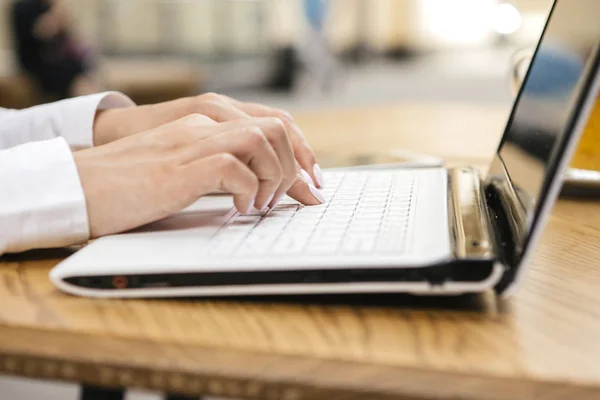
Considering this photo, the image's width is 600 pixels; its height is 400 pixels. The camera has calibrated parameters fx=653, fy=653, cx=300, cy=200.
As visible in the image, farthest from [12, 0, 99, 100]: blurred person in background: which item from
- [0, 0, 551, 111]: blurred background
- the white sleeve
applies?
the white sleeve

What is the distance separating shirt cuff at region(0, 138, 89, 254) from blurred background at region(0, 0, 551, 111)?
4564 millimetres

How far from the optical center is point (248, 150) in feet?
1.60

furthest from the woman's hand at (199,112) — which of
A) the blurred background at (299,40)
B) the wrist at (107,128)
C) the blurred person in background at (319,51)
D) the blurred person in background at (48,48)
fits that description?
the blurred person in background at (319,51)

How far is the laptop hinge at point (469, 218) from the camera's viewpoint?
39 cm

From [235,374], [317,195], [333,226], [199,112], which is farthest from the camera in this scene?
[199,112]

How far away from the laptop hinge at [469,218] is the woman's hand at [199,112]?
0.14 metres

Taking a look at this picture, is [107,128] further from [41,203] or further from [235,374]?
Answer: [235,374]

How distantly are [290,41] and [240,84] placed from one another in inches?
20.9

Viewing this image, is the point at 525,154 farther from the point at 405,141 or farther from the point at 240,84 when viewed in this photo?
the point at 240,84

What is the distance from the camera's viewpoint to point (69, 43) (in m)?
3.39

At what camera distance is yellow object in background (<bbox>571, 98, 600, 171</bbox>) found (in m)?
0.69

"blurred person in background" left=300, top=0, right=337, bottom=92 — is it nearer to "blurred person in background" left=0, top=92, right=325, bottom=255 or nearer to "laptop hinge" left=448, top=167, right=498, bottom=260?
"laptop hinge" left=448, top=167, right=498, bottom=260

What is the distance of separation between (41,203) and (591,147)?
55 cm

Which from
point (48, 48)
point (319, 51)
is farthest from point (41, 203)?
point (319, 51)
